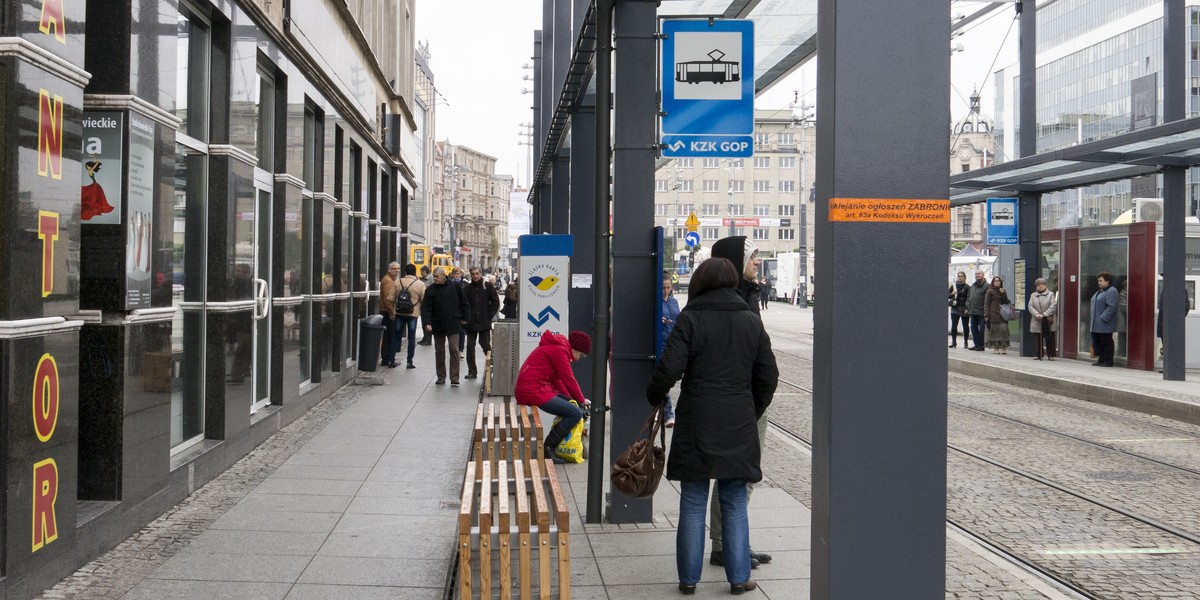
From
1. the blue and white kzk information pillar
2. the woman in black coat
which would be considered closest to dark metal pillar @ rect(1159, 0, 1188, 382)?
the blue and white kzk information pillar

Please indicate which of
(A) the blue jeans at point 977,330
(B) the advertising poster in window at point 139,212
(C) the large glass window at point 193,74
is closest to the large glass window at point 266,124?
(C) the large glass window at point 193,74

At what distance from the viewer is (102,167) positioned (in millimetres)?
6855

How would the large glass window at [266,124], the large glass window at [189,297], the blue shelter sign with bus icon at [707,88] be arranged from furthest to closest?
the large glass window at [266,124], the large glass window at [189,297], the blue shelter sign with bus icon at [707,88]

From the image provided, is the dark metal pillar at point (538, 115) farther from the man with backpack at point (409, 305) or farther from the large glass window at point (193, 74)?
the large glass window at point (193, 74)

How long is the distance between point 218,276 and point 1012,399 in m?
12.6

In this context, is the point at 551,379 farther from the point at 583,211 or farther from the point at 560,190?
the point at 560,190

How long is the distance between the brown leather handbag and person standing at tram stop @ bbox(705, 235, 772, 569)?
15.0 inches

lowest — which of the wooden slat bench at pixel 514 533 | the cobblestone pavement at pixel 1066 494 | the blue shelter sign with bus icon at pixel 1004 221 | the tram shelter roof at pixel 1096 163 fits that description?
the cobblestone pavement at pixel 1066 494

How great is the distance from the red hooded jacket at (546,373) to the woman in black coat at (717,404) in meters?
3.65

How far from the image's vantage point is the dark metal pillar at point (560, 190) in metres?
18.9

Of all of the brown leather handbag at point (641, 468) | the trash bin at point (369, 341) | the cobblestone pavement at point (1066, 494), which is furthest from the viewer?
the trash bin at point (369, 341)

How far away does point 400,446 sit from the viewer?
436 inches

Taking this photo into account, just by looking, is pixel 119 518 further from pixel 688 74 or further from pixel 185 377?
pixel 688 74

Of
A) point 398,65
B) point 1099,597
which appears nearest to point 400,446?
point 1099,597
